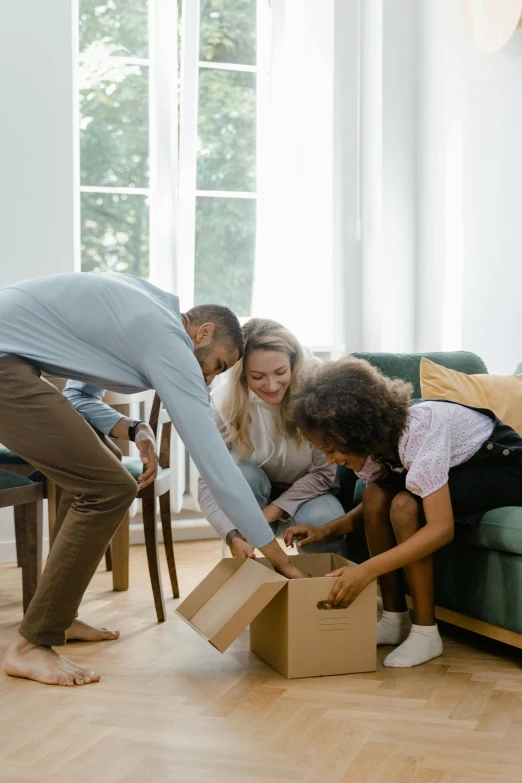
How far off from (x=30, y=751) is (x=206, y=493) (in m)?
1.02

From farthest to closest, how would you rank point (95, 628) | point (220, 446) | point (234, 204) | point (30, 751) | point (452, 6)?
point (234, 204) → point (452, 6) → point (95, 628) → point (220, 446) → point (30, 751)

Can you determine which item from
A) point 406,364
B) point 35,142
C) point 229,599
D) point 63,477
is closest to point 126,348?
point 63,477

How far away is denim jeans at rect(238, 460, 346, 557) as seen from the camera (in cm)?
255

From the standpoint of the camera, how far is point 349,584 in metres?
2.05

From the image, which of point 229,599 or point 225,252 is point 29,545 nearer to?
point 229,599

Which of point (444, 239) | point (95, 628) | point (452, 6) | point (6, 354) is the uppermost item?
point (452, 6)

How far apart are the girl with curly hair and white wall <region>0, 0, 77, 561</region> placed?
1.75m

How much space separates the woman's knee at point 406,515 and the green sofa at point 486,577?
0.16 metres

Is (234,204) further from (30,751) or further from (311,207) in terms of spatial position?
(30,751)

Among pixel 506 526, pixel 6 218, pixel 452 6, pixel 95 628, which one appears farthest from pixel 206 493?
pixel 452 6

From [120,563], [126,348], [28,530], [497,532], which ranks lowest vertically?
[120,563]

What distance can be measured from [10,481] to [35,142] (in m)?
1.61

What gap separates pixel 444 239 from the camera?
392cm

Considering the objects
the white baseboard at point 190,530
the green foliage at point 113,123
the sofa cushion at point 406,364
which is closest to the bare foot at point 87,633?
the sofa cushion at point 406,364
